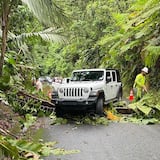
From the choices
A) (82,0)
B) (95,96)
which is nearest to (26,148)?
(95,96)

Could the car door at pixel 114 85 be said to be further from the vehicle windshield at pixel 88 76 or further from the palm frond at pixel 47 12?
the palm frond at pixel 47 12

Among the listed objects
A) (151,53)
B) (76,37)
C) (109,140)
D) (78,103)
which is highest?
(76,37)

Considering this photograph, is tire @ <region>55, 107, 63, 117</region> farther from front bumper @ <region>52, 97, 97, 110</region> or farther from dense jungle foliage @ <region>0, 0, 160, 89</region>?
dense jungle foliage @ <region>0, 0, 160, 89</region>

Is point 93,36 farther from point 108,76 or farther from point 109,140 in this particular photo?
point 109,140

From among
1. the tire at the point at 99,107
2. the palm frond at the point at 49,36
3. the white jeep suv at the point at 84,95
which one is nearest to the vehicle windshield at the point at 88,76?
the white jeep suv at the point at 84,95

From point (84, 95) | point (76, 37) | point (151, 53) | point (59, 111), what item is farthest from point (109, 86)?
point (76, 37)

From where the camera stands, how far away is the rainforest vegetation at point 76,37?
8.73 metres

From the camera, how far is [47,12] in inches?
301

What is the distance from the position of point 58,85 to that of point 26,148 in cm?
592

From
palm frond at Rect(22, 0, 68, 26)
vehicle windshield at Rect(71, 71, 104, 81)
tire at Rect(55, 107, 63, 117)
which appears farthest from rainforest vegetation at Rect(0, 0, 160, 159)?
vehicle windshield at Rect(71, 71, 104, 81)

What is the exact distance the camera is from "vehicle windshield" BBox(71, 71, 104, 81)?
1198 centimetres

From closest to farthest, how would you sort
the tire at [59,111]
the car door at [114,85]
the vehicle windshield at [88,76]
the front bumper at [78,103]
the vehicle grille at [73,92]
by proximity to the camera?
the front bumper at [78,103], the vehicle grille at [73,92], the tire at [59,111], the vehicle windshield at [88,76], the car door at [114,85]

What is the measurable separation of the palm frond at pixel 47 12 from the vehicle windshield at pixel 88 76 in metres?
3.73

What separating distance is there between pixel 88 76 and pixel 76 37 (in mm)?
17106
